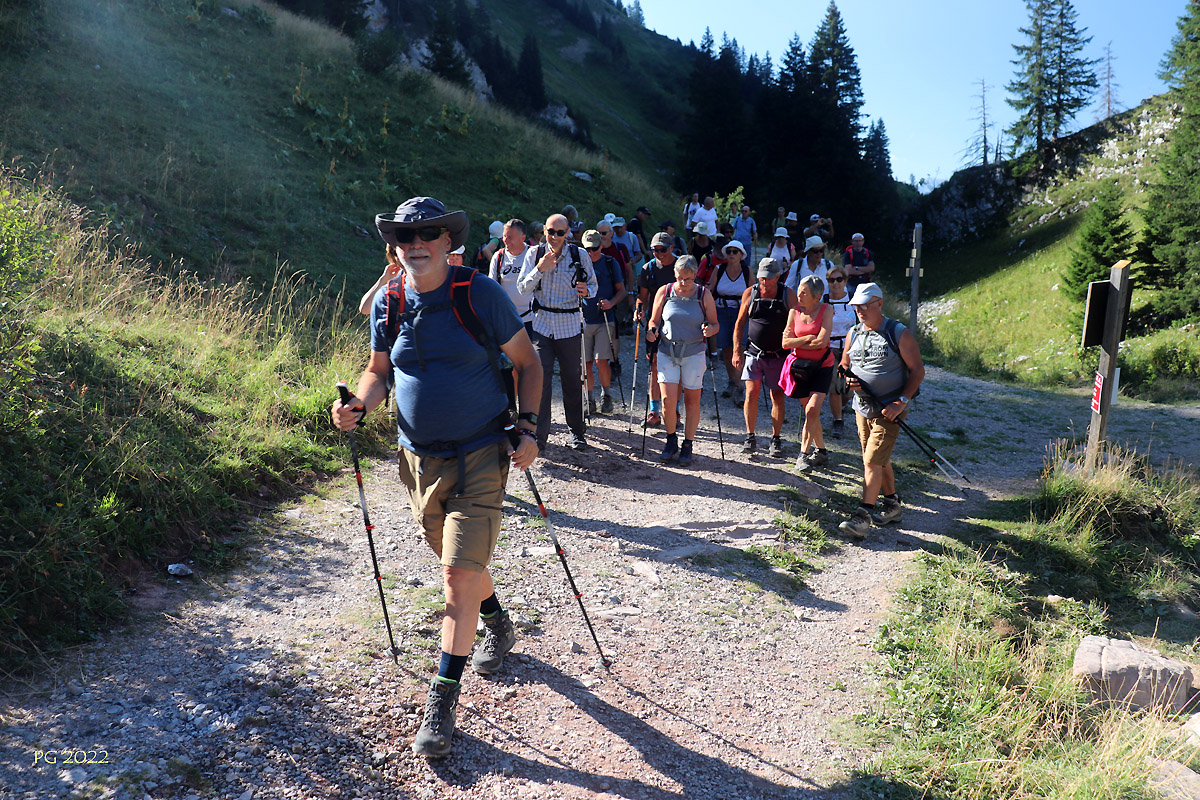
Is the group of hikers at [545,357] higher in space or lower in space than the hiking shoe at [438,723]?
higher

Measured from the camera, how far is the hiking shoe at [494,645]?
3990 mm

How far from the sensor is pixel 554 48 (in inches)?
2906

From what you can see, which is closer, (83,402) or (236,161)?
(83,402)

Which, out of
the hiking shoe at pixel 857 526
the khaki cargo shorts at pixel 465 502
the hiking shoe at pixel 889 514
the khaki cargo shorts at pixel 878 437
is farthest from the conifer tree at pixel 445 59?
the khaki cargo shorts at pixel 465 502

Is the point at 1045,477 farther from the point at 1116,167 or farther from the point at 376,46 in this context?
the point at 1116,167

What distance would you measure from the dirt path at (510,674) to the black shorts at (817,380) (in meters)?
1.43

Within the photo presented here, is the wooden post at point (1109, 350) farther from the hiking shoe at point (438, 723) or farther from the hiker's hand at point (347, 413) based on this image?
the hiker's hand at point (347, 413)

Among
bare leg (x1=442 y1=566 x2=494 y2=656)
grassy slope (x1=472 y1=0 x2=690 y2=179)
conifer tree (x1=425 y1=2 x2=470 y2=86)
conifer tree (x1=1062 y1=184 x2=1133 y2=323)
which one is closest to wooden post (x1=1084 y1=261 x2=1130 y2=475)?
bare leg (x1=442 y1=566 x2=494 y2=656)

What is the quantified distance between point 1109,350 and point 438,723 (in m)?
7.93

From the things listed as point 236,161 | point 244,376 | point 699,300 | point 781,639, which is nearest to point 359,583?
Result: point 781,639

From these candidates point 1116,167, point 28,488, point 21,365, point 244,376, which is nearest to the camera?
point 28,488

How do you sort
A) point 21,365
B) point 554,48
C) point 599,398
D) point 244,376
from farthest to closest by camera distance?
point 554,48 < point 599,398 < point 244,376 < point 21,365

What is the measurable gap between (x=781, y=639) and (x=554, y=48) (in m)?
77.9

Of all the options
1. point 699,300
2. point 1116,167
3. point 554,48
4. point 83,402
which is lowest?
point 83,402
